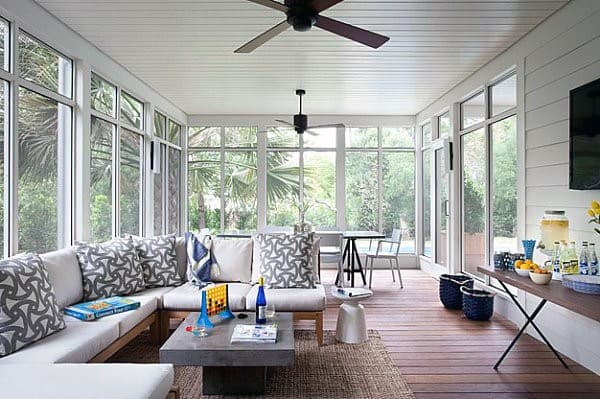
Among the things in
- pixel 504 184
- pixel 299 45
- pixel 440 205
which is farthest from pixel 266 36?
pixel 440 205

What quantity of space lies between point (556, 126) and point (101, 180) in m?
4.38

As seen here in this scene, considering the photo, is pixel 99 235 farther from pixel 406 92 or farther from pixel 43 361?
pixel 406 92

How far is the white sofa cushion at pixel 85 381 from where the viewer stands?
1723 mm

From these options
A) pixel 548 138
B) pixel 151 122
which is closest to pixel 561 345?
pixel 548 138

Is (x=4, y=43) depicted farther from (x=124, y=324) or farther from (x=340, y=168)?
(x=340, y=168)

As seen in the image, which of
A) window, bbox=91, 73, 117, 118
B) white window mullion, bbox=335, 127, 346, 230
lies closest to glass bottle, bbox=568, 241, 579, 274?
window, bbox=91, 73, 117, 118

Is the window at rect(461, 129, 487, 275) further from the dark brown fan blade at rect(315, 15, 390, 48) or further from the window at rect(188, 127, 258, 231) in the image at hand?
the window at rect(188, 127, 258, 231)

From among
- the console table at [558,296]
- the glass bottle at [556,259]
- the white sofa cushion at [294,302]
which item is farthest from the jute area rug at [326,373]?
the glass bottle at [556,259]

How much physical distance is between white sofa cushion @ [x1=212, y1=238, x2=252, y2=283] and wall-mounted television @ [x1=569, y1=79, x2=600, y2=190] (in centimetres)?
285

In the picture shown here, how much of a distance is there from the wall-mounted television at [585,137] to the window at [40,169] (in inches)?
163

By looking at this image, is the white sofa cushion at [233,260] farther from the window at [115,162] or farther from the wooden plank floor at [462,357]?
the window at [115,162]

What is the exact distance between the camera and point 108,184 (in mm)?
4711

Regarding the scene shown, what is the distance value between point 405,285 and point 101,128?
442cm

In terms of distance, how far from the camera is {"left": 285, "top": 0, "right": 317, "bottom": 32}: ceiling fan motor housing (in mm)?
2453
